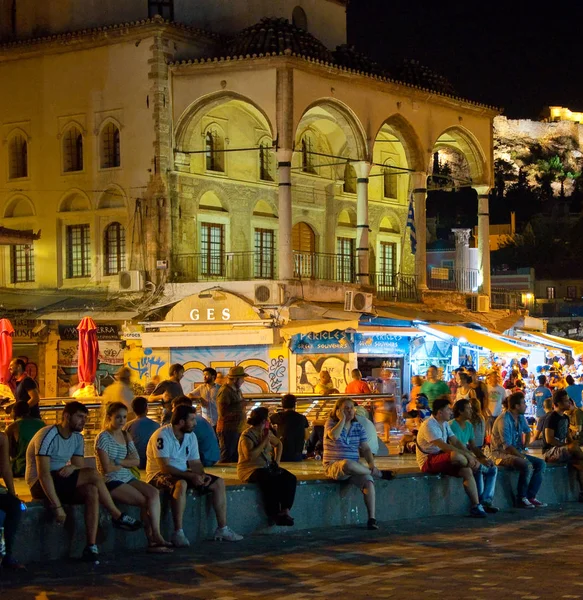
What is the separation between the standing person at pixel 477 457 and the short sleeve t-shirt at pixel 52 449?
532 centimetres

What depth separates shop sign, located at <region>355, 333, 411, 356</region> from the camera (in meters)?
30.1

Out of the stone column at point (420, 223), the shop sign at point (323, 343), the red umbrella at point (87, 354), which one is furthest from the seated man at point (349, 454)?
the stone column at point (420, 223)

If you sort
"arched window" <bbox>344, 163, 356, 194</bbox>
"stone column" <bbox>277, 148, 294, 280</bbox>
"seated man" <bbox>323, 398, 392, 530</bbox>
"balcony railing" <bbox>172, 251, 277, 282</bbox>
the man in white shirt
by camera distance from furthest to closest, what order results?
"arched window" <bbox>344, 163, 356, 194</bbox>
"balcony railing" <bbox>172, 251, 277, 282</bbox>
"stone column" <bbox>277, 148, 294, 280</bbox>
the man in white shirt
"seated man" <bbox>323, 398, 392, 530</bbox>

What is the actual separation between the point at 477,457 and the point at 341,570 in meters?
4.92

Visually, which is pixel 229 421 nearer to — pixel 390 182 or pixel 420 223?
pixel 420 223

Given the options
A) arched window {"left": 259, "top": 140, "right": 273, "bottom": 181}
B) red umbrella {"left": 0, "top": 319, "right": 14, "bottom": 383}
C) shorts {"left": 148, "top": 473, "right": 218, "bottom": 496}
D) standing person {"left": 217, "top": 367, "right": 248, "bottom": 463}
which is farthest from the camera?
arched window {"left": 259, "top": 140, "right": 273, "bottom": 181}

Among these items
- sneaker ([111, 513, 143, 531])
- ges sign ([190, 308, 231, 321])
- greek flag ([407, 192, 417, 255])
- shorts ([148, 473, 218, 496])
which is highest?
greek flag ([407, 192, 417, 255])

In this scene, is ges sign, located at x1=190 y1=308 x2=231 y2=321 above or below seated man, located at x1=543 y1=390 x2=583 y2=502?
above

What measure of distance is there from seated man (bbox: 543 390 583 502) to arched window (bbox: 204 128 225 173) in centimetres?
1618

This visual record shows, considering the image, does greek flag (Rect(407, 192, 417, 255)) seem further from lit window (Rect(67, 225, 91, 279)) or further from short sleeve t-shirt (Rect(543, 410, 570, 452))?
short sleeve t-shirt (Rect(543, 410, 570, 452))

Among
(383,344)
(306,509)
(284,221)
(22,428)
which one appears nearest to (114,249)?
(284,221)

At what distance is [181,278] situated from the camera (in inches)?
1232

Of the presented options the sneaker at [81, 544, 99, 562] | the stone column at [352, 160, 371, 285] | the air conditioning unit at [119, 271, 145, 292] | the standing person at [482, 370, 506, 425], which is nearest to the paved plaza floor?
the sneaker at [81, 544, 99, 562]

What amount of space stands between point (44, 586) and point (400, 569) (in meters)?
2.95
